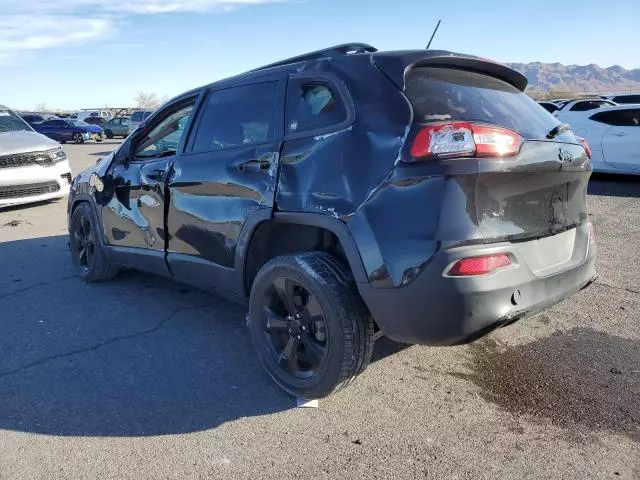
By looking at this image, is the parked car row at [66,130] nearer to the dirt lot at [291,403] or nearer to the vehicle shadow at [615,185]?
the vehicle shadow at [615,185]

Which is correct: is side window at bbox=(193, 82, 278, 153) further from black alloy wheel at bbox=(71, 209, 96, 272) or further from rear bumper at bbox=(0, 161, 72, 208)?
rear bumper at bbox=(0, 161, 72, 208)

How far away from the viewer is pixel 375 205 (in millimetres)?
2783

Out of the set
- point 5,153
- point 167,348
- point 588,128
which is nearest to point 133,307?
point 167,348

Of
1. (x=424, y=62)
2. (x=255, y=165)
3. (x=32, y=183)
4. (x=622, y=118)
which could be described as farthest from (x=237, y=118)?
(x=622, y=118)

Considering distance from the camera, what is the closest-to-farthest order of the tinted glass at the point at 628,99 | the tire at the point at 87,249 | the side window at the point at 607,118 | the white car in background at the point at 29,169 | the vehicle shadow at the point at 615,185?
the tire at the point at 87,249, the white car in background at the point at 29,169, the vehicle shadow at the point at 615,185, the side window at the point at 607,118, the tinted glass at the point at 628,99

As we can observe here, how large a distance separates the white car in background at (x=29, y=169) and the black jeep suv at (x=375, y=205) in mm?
6218

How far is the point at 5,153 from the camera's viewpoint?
8.84 metres

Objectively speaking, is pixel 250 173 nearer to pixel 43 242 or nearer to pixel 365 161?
pixel 365 161

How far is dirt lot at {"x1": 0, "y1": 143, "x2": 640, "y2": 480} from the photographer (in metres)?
2.70

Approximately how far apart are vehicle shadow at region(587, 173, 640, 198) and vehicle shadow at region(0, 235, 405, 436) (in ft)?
25.8

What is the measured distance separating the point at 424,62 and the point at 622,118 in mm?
9418

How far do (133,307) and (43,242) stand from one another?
3.20 metres

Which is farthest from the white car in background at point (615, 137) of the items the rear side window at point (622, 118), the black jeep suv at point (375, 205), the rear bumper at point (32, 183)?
the rear bumper at point (32, 183)

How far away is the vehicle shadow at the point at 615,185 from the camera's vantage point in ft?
32.9
